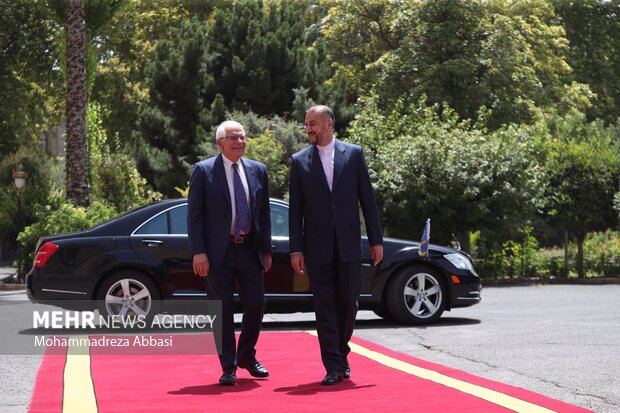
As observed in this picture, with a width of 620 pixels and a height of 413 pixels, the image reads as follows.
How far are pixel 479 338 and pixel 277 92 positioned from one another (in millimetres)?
27693

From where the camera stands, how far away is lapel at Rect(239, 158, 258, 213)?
880 cm

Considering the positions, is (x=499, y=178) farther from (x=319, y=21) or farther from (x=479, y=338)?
(x=319, y=21)

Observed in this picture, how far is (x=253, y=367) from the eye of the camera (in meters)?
9.02

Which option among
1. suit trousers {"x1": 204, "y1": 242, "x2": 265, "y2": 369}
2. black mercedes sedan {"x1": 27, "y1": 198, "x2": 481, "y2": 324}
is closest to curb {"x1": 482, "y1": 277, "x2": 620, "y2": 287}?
black mercedes sedan {"x1": 27, "y1": 198, "x2": 481, "y2": 324}

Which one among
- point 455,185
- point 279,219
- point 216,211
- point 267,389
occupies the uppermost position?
point 455,185

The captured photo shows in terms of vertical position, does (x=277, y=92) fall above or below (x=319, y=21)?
below

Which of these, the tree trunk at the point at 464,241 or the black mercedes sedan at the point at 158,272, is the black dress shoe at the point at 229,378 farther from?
the tree trunk at the point at 464,241

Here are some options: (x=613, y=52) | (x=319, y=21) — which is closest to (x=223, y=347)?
(x=319, y=21)

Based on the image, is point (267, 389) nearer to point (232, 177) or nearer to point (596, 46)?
point (232, 177)

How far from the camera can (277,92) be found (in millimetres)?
39625

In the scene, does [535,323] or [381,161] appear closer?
[535,323]

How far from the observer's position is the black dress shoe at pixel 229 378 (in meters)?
8.61

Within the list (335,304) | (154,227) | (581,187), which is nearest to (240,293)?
(335,304)

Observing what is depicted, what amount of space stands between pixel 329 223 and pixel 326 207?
117mm
